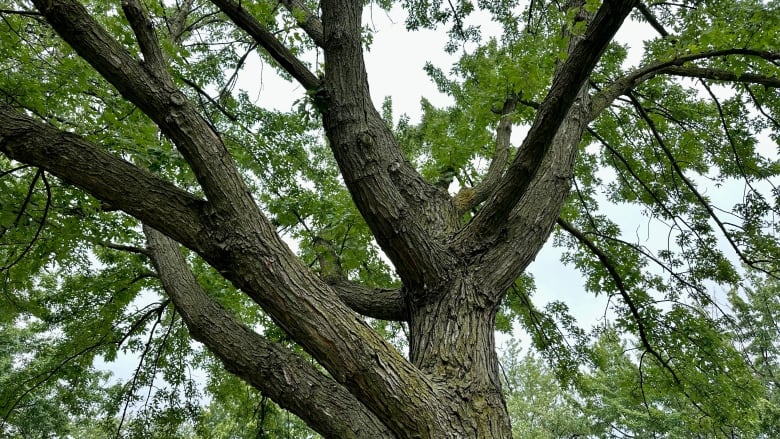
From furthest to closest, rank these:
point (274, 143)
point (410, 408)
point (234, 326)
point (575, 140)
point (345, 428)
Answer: point (274, 143) → point (575, 140) → point (234, 326) → point (345, 428) → point (410, 408)

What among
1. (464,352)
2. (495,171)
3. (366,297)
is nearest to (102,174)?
(366,297)

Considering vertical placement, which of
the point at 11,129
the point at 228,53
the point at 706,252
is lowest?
the point at 11,129

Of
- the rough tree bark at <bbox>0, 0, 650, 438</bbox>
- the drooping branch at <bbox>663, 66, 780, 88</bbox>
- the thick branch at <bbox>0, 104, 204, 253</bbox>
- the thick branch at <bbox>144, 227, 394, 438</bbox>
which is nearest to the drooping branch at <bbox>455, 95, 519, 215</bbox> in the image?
the rough tree bark at <bbox>0, 0, 650, 438</bbox>

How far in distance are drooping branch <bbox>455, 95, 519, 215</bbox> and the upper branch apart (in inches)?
25.1

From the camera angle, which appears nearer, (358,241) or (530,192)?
(530,192)

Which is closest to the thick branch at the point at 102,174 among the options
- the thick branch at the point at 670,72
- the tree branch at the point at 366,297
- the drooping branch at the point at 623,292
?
the tree branch at the point at 366,297

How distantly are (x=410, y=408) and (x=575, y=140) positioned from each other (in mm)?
2055

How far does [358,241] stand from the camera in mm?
3527

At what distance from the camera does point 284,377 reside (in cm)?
201

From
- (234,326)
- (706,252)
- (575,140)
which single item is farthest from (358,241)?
(706,252)

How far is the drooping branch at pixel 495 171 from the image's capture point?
325 centimetres

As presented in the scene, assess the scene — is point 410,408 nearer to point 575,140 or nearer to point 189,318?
point 189,318

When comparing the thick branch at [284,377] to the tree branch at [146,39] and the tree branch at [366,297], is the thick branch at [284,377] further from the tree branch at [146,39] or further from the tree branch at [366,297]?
the tree branch at [146,39]

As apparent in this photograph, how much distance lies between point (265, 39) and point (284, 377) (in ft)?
6.35
